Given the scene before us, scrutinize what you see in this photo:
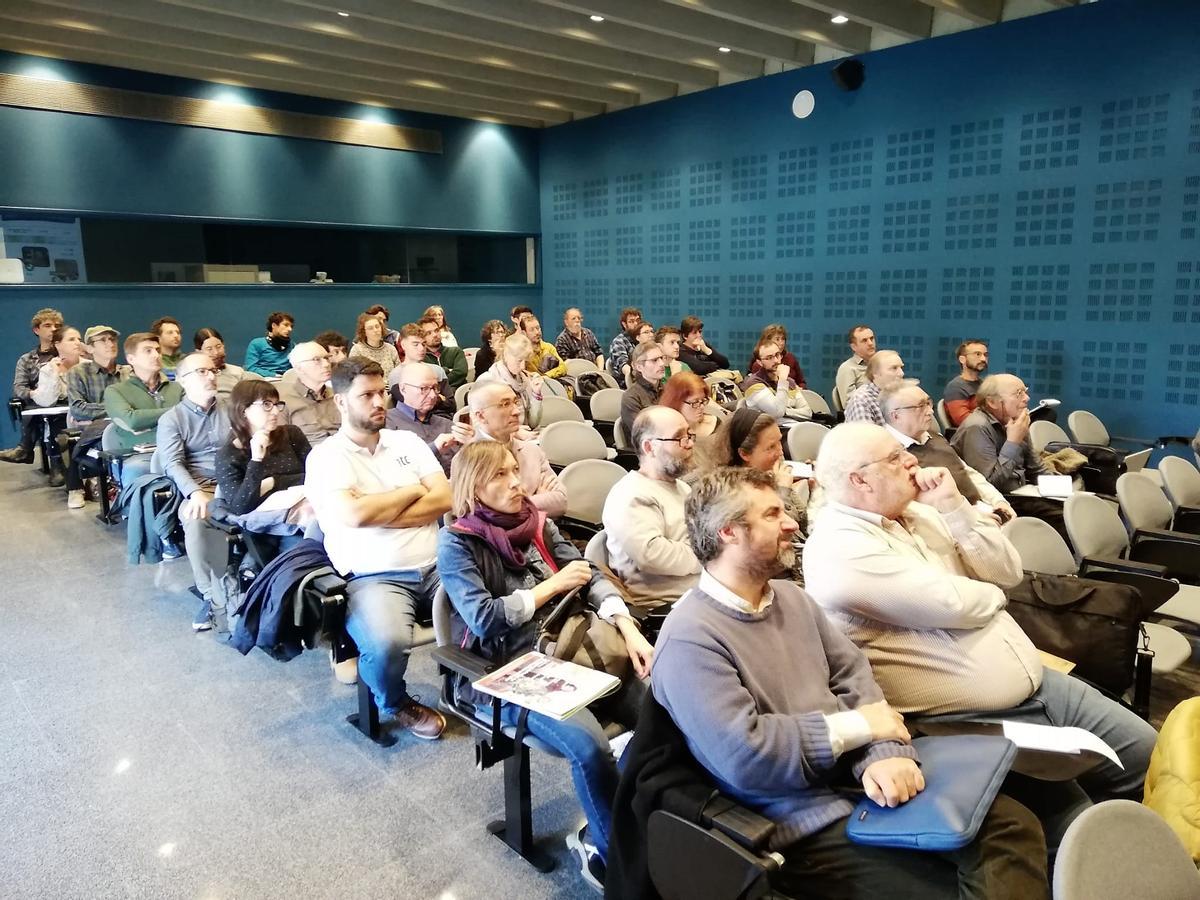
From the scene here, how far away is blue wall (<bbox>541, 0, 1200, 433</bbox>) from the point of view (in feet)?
20.5

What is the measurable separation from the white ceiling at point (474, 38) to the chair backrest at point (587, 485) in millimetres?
4153

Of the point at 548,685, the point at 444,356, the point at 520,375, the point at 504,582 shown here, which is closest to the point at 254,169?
the point at 444,356

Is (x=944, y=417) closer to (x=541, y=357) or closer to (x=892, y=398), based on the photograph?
(x=892, y=398)

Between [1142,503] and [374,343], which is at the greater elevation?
[374,343]

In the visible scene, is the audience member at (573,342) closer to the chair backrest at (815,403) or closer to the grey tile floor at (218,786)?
the chair backrest at (815,403)

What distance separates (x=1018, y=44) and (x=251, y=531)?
7145 millimetres

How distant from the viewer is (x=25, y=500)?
257 inches

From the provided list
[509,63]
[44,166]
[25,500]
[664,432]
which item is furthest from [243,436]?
[44,166]

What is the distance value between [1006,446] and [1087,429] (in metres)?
2.20

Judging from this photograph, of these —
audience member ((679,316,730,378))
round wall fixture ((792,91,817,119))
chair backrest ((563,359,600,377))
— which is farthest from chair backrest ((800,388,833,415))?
round wall fixture ((792,91,817,119))

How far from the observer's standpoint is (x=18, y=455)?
23.4 ft

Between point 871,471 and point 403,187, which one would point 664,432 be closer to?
point 871,471

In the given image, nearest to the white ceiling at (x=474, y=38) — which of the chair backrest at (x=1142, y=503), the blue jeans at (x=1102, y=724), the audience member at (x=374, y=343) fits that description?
the audience member at (x=374, y=343)

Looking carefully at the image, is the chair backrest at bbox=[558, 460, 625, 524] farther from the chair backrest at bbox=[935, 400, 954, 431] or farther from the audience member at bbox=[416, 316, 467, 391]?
the audience member at bbox=[416, 316, 467, 391]
